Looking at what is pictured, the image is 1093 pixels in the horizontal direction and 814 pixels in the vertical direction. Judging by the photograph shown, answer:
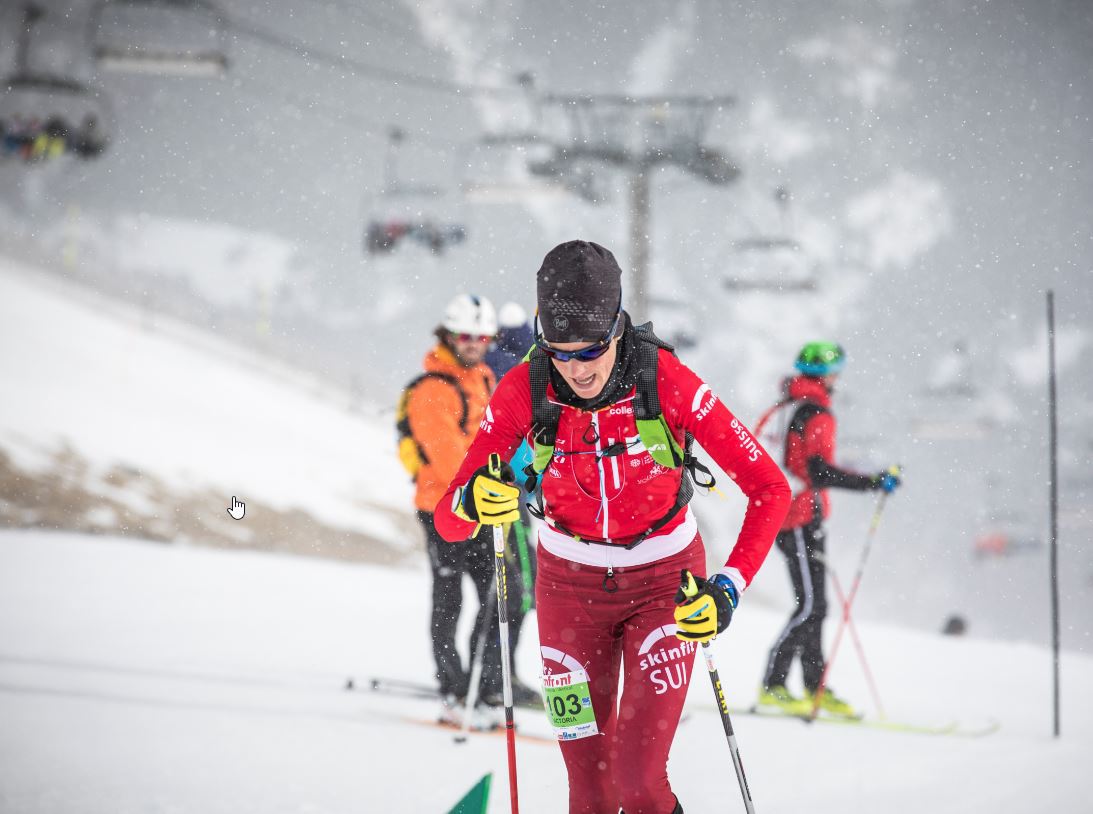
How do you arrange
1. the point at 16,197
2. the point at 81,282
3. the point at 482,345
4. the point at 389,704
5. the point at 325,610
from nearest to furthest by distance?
the point at 482,345 → the point at 389,704 → the point at 325,610 → the point at 81,282 → the point at 16,197

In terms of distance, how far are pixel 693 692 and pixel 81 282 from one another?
3219 centimetres

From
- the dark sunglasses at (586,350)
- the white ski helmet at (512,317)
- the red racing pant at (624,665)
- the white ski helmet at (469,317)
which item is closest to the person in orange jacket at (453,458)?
the white ski helmet at (469,317)

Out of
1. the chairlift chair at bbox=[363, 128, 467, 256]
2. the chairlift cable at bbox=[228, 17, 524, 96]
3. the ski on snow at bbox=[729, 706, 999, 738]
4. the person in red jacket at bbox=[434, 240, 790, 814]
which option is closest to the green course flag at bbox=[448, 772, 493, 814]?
the person in red jacket at bbox=[434, 240, 790, 814]

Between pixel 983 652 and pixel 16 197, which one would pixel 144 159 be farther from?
pixel 983 652

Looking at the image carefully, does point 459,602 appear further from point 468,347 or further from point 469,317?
point 469,317

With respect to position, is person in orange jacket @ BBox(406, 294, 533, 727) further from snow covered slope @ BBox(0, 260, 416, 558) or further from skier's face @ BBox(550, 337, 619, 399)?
snow covered slope @ BBox(0, 260, 416, 558)

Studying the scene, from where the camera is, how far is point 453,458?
5.36 meters

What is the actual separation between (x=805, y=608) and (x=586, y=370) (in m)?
4.33

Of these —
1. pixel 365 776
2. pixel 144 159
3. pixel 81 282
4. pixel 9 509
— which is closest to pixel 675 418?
pixel 365 776

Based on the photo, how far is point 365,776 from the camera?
4.49 metres

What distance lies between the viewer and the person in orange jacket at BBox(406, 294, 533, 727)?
17.7ft

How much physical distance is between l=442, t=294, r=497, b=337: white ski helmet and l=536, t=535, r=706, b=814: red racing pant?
264 cm

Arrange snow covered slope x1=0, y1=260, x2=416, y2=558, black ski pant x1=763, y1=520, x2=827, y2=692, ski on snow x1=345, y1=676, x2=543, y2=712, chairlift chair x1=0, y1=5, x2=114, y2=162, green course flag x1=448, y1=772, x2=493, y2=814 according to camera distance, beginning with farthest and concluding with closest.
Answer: chairlift chair x1=0, y1=5, x2=114, y2=162, snow covered slope x1=0, y1=260, x2=416, y2=558, ski on snow x1=345, y1=676, x2=543, y2=712, black ski pant x1=763, y1=520, x2=827, y2=692, green course flag x1=448, y1=772, x2=493, y2=814

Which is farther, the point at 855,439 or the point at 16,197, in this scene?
the point at 16,197
